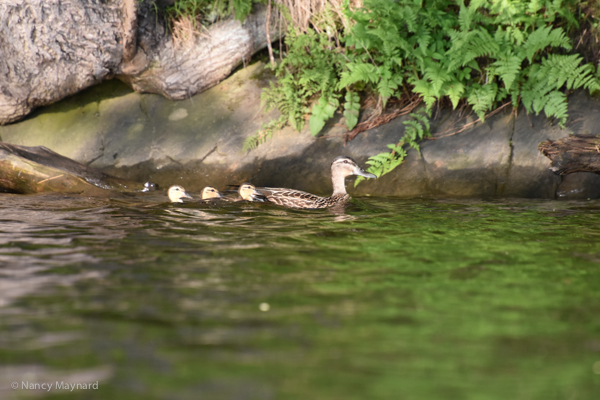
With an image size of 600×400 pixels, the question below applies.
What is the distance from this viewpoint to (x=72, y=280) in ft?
12.5

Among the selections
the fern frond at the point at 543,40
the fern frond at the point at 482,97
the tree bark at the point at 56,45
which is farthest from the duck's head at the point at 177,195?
the fern frond at the point at 543,40

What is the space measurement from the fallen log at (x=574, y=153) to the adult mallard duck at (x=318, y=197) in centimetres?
221

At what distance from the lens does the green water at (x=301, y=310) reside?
251cm

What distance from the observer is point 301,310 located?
129 inches

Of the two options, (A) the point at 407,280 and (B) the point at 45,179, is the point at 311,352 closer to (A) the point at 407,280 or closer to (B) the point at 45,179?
(A) the point at 407,280

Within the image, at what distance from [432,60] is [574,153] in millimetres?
2654

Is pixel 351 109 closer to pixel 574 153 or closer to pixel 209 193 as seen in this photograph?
pixel 209 193

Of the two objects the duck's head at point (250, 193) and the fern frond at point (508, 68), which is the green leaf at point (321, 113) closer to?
the duck's head at point (250, 193)

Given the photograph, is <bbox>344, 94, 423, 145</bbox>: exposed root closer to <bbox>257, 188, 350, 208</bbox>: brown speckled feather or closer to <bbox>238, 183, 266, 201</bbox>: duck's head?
<bbox>257, 188, 350, 208</bbox>: brown speckled feather

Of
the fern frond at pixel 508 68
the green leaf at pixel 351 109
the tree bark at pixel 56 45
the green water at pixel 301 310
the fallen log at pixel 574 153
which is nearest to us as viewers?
the green water at pixel 301 310

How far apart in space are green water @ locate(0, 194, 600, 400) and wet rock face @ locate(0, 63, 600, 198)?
2.45 m

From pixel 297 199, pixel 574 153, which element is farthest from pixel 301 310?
pixel 574 153

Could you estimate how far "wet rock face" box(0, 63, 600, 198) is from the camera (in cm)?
805

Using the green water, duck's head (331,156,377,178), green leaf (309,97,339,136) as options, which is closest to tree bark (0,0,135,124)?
green leaf (309,97,339,136)
